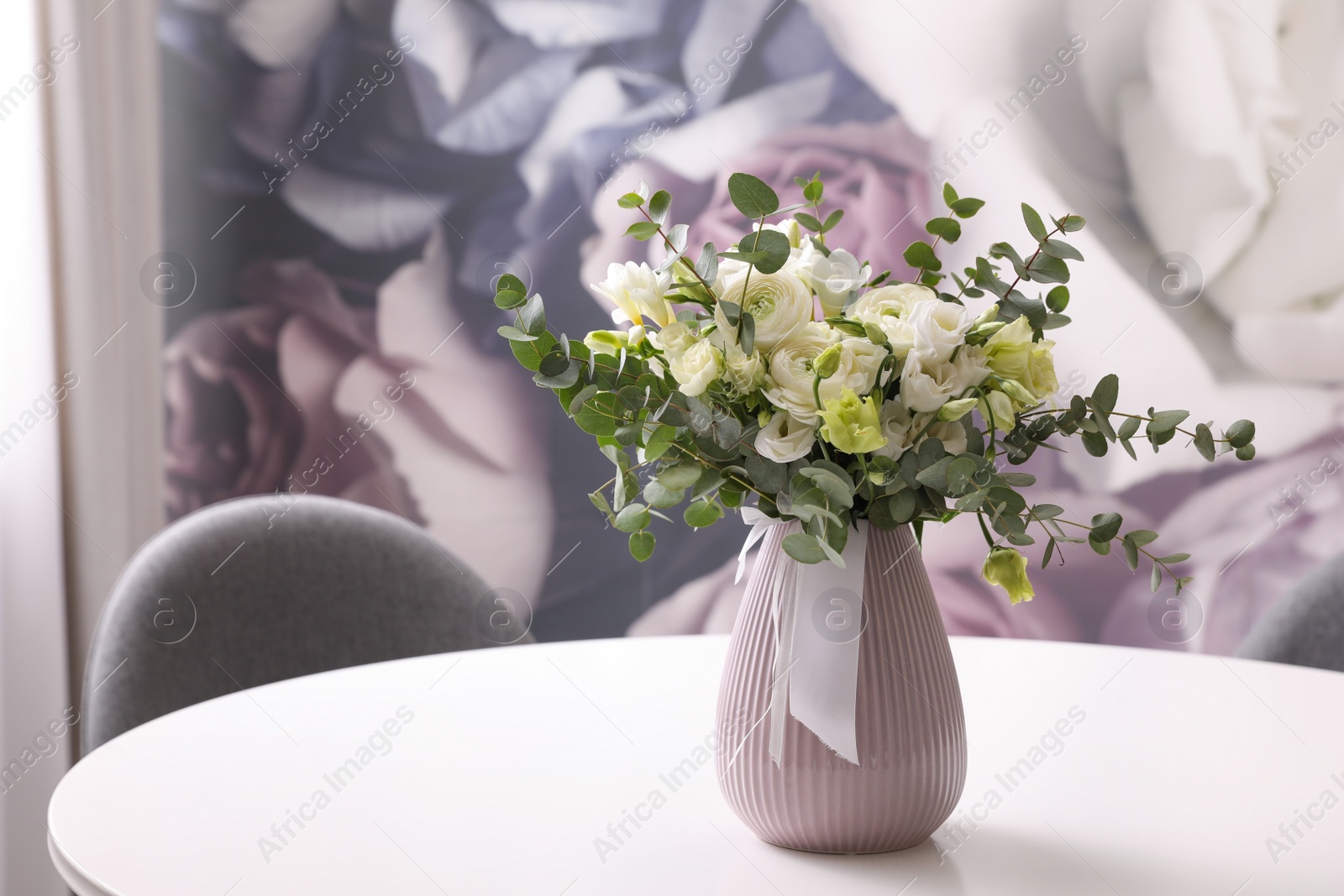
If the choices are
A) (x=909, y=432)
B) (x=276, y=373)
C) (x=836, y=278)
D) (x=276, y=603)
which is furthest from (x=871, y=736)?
(x=276, y=373)

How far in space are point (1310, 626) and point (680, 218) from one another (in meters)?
1.36

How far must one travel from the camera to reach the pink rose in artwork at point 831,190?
224cm

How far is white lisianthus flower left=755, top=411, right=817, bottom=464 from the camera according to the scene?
0.68 meters

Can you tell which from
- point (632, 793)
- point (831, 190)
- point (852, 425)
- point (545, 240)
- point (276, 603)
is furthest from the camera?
point (545, 240)

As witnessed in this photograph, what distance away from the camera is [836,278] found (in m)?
0.73

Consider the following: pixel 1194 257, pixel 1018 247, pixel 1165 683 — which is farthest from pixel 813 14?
pixel 1165 683

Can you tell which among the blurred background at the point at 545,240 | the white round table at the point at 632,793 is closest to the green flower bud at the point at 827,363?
the white round table at the point at 632,793

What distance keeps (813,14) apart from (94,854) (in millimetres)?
2018

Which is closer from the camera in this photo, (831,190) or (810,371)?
(810,371)

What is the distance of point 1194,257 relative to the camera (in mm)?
2094

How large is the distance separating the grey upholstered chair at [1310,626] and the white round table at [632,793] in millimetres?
379

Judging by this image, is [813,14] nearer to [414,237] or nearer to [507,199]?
[507,199]

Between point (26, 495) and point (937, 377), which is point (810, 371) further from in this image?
point (26, 495)

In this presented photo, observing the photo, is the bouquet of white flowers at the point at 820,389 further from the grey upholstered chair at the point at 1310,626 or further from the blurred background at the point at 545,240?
the blurred background at the point at 545,240
